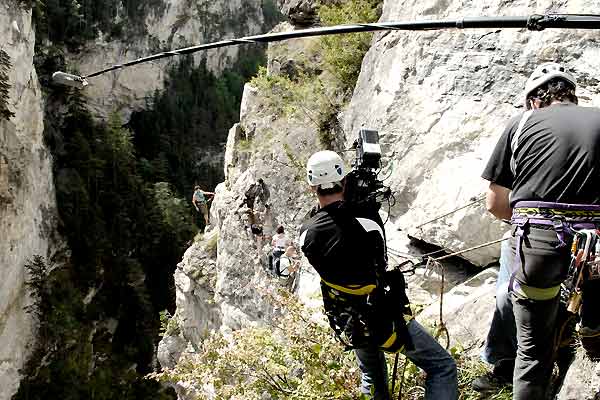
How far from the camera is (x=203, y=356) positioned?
5273mm

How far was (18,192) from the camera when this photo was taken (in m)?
23.1

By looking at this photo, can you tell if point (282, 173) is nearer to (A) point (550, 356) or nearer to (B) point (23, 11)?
(A) point (550, 356)

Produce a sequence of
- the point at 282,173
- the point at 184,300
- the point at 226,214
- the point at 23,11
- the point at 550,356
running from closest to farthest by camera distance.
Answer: the point at 550,356
the point at 282,173
the point at 226,214
the point at 184,300
the point at 23,11

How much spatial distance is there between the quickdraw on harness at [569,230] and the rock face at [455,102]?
2.66m

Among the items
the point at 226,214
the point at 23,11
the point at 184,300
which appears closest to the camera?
the point at 226,214

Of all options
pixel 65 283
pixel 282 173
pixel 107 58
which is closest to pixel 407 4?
pixel 282 173

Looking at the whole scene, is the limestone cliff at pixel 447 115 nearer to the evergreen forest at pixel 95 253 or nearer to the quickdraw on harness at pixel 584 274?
the quickdraw on harness at pixel 584 274

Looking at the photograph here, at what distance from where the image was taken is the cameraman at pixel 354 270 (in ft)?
10.3

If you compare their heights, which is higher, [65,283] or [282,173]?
[282,173]

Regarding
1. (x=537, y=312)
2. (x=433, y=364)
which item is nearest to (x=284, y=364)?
(x=433, y=364)

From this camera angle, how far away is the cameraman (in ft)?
10.3

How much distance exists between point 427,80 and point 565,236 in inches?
179

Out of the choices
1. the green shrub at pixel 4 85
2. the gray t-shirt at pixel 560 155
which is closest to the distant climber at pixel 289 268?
the gray t-shirt at pixel 560 155

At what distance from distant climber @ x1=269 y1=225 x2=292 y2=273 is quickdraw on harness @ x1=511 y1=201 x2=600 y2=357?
6654mm
